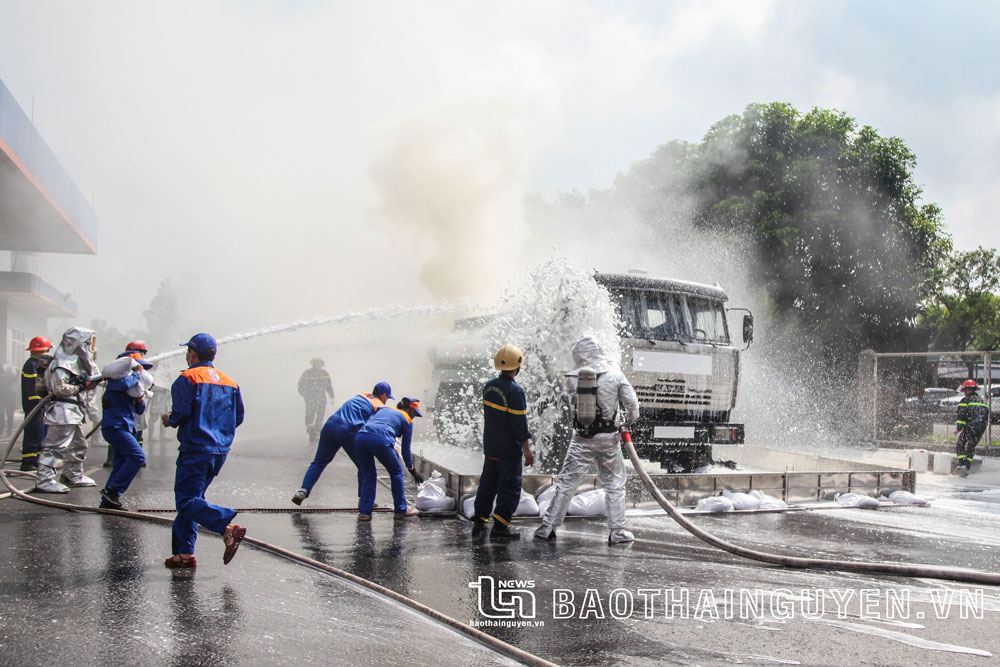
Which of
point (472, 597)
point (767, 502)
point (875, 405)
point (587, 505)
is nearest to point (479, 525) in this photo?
point (587, 505)

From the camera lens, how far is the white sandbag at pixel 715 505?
25.8 feet

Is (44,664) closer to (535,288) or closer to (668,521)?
(668,521)

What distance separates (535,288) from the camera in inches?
398

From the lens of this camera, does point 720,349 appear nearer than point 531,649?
No

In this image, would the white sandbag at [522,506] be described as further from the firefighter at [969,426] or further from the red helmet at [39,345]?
the firefighter at [969,426]

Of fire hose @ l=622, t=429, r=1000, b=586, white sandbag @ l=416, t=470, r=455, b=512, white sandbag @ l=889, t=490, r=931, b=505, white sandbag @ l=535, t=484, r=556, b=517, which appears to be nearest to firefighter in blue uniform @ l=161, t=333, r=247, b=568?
white sandbag @ l=416, t=470, r=455, b=512

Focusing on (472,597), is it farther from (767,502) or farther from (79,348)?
(79,348)

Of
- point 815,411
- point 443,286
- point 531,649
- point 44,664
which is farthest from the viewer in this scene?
point 443,286

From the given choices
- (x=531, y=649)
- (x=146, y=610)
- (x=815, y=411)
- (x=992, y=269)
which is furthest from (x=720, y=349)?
(x=992, y=269)

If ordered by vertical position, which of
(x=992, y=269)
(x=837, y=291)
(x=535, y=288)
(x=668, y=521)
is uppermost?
(x=992, y=269)

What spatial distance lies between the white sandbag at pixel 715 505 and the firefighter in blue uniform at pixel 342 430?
3383 mm

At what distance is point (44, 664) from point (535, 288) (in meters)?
7.58

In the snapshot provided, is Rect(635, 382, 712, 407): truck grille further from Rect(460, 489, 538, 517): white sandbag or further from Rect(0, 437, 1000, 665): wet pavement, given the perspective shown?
Rect(460, 489, 538, 517): white sandbag

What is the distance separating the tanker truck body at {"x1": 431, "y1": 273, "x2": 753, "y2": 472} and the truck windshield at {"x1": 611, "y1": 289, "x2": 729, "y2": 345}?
0.04ft
